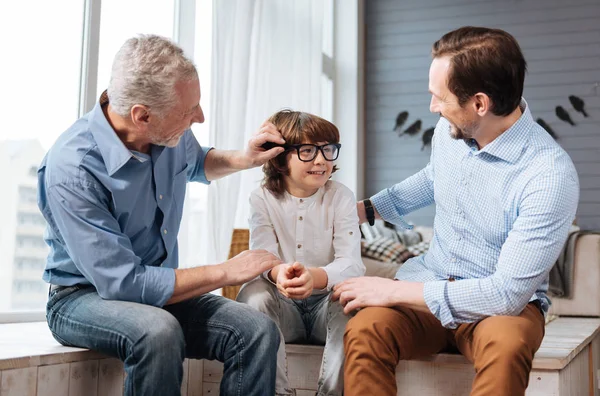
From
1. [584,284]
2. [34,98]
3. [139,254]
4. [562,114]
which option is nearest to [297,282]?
[139,254]

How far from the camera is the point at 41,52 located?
256 cm

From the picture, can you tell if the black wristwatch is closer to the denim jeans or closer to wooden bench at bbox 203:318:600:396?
the denim jeans

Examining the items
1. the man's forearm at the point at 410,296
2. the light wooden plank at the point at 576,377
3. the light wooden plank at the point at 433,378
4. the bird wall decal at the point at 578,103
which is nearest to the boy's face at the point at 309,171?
the man's forearm at the point at 410,296

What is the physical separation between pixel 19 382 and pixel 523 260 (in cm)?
112

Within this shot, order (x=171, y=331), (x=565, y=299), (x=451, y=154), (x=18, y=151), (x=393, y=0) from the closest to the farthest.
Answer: (x=171, y=331)
(x=451, y=154)
(x=18, y=151)
(x=565, y=299)
(x=393, y=0)

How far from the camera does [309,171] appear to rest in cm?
206

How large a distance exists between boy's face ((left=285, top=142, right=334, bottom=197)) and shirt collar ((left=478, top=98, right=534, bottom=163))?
0.50m

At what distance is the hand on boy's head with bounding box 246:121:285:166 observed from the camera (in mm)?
2004

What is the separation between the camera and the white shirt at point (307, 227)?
2.07 meters

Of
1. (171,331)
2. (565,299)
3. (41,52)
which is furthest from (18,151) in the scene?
(565,299)

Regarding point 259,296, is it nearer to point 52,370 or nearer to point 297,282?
point 297,282

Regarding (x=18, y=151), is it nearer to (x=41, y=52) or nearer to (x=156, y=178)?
(x=41, y=52)

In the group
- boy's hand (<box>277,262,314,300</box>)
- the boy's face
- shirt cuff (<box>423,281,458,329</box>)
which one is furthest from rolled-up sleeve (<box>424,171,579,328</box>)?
the boy's face

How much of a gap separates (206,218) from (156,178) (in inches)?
52.5
